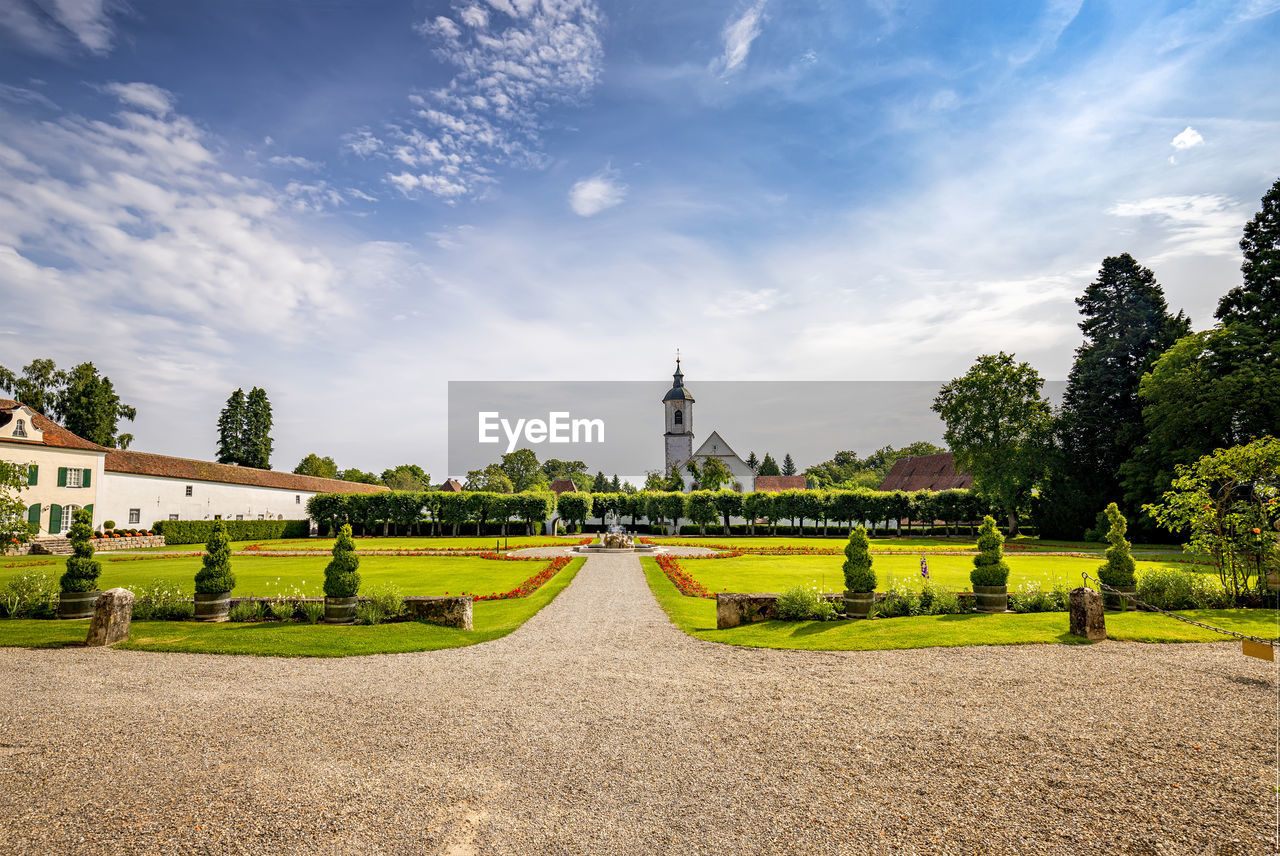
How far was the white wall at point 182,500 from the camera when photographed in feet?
140

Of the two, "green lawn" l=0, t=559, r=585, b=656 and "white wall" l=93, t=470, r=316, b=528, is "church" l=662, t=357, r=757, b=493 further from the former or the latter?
"green lawn" l=0, t=559, r=585, b=656

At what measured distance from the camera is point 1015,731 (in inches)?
289

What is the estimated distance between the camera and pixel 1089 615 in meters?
11.9

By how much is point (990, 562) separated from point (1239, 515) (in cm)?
720

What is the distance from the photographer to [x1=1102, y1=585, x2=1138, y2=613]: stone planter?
48.2 ft

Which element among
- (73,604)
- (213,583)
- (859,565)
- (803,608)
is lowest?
(803,608)

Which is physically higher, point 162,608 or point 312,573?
point 162,608

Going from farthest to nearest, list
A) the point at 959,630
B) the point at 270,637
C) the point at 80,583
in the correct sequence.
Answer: the point at 80,583, the point at 959,630, the point at 270,637

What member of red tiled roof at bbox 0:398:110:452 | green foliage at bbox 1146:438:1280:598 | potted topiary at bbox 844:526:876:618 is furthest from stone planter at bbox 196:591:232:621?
red tiled roof at bbox 0:398:110:452

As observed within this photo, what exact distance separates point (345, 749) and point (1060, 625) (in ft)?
43.5

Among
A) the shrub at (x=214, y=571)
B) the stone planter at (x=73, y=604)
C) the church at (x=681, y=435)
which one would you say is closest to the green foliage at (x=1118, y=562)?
the shrub at (x=214, y=571)

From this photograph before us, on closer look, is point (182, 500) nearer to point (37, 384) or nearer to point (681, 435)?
point (37, 384)

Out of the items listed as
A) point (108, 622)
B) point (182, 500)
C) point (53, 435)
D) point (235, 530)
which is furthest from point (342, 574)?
point (182, 500)

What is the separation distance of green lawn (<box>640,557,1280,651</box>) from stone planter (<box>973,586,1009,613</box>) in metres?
0.43
